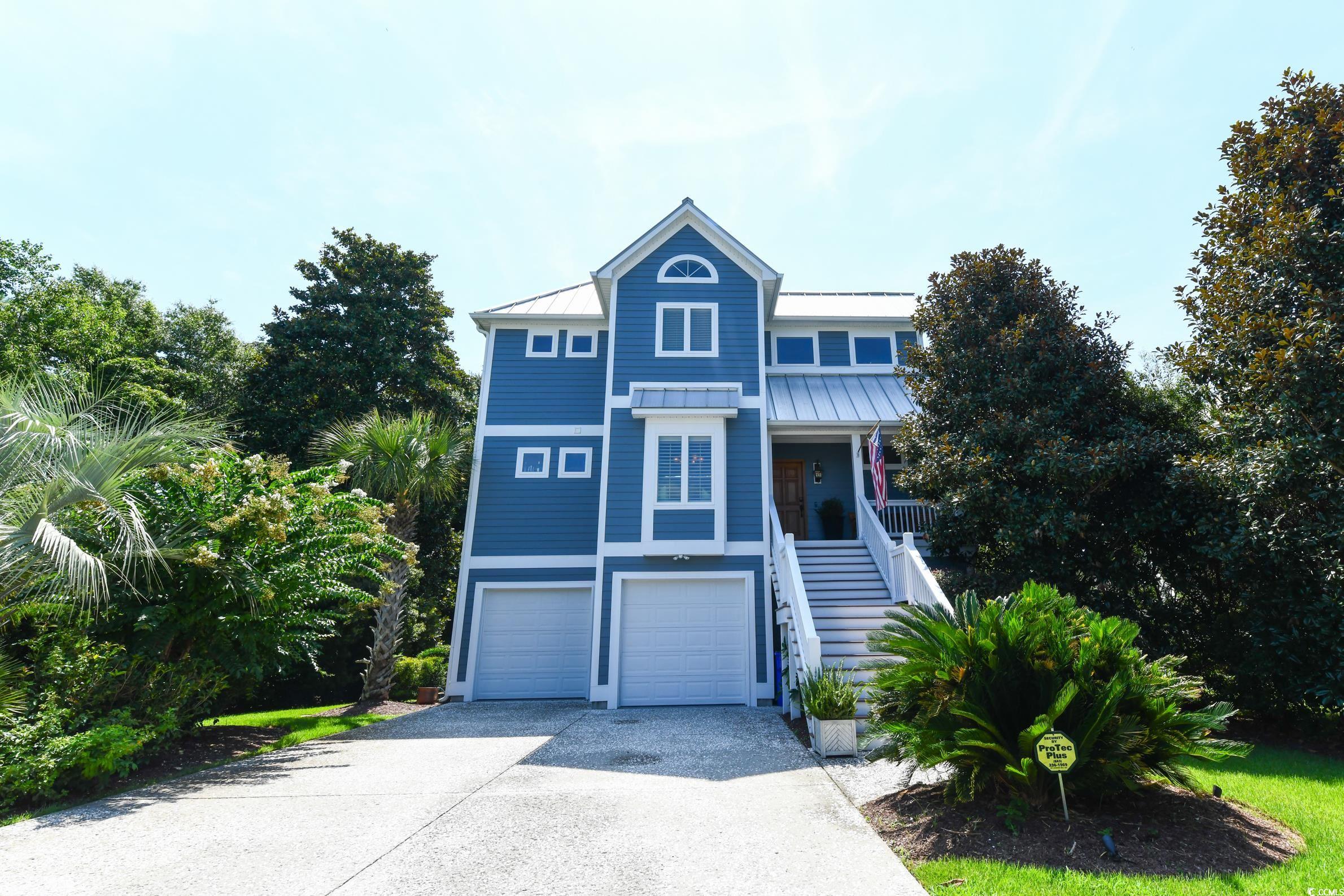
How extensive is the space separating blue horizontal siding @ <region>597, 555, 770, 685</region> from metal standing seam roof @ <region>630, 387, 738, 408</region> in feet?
10.1

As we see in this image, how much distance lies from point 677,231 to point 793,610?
29.5 feet

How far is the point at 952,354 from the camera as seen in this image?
11.3 meters

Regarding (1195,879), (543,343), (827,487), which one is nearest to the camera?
(1195,879)

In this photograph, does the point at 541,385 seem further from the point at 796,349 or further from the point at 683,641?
the point at 683,641

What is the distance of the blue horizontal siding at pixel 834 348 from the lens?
1606 centimetres

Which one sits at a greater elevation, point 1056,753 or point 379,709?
point 1056,753

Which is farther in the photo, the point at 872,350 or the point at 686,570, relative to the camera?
the point at 872,350

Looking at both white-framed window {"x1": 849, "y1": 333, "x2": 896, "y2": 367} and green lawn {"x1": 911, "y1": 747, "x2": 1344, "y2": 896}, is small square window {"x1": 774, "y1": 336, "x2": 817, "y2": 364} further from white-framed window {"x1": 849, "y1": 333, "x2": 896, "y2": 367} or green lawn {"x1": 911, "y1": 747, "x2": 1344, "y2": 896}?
green lawn {"x1": 911, "y1": 747, "x2": 1344, "y2": 896}

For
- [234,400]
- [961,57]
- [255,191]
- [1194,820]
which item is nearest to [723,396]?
[961,57]

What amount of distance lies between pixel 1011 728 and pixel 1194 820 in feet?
4.24

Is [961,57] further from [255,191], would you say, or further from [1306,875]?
[255,191]

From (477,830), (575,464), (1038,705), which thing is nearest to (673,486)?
(575,464)

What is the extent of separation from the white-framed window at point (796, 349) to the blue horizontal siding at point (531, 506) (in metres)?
5.37

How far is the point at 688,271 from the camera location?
14281 millimetres
